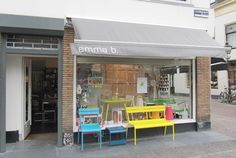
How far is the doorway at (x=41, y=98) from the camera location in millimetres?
8653

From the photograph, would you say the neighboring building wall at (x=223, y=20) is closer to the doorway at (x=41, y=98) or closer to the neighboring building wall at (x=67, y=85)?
the doorway at (x=41, y=98)

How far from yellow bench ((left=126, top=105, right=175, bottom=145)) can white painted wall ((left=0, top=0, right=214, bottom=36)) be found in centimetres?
270

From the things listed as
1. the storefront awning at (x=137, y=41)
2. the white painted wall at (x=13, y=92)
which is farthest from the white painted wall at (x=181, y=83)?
the white painted wall at (x=13, y=92)

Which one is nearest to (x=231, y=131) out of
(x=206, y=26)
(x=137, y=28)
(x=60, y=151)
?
(x=206, y=26)

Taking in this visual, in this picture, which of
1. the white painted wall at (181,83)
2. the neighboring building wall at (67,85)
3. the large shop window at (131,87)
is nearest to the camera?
the neighboring building wall at (67,85)

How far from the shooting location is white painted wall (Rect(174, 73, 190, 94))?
9.12m

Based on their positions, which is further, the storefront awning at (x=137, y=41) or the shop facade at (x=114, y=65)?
the shop facade at (x=114, y=65)

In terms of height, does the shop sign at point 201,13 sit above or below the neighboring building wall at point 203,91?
above

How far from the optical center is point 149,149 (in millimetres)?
6922

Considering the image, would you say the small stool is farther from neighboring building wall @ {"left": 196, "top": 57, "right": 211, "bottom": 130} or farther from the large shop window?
neighboring building wall @ {"left": 196, "top": 57, "right": 211, "bottom": 130}

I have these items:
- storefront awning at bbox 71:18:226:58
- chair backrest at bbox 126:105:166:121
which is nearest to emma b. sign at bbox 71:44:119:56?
storefront awning at bbox 71:18:226:58

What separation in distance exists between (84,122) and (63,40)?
2373 millimetres

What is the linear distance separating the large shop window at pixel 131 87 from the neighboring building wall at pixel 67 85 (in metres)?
0.37

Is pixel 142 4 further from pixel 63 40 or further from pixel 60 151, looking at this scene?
pixel 60 151
